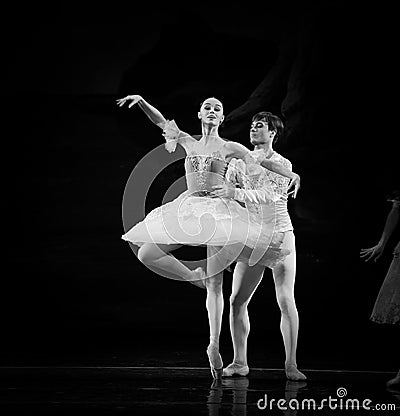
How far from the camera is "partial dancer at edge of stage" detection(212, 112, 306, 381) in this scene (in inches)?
166

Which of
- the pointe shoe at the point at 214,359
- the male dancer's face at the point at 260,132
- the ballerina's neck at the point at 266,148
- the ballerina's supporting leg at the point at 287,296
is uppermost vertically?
the male dancer's face at the point at 260,132

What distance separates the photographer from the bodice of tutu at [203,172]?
165 inches

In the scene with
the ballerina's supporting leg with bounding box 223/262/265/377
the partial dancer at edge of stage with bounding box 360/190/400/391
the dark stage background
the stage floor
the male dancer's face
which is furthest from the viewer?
the dark stage background

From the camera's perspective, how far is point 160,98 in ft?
21.0

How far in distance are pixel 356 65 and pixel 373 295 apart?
1723 millimetres

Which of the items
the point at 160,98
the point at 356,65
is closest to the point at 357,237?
the point at 356,65

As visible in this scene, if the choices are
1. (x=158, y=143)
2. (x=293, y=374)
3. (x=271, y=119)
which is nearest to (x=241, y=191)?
(x=271, y=119)

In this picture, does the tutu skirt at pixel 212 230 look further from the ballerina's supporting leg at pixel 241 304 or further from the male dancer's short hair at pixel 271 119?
the male dancer's short hair at pixel 271 119

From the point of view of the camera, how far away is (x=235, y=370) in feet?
14.1

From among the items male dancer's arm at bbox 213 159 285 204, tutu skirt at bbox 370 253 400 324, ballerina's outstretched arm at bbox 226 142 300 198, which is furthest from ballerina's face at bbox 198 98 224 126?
tutu skirt at bbox 370 253 400 324

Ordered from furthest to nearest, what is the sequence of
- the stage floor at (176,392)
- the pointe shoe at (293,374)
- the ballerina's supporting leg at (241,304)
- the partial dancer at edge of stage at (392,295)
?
the ballerina's supporting leg at (241,304), the pointe shoe at (293,374), the partial dancer at edge of stage at (392,295), the stage floor at (176,392)

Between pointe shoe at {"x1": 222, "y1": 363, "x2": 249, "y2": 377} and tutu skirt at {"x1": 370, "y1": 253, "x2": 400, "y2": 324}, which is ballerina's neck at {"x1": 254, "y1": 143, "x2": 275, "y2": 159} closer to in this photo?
tutu skirt at {"x1": 370, "y1": 253, "x2": 400, "y2": 324}

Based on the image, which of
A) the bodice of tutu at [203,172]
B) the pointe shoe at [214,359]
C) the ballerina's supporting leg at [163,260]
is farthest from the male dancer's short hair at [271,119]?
the pointe shoe at [214,359]

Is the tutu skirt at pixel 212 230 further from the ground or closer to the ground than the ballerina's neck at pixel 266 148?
closer to the ground
